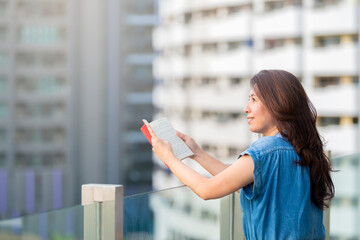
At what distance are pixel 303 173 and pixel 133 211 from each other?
75 cm

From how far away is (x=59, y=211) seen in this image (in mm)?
1953

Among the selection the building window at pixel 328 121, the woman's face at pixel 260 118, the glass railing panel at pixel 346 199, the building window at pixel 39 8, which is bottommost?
the building window at pixel 328 121

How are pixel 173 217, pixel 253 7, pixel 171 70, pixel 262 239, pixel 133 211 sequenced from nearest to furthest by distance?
pixel 262 239, pixel 133 211, pixel 173 217, pixel 253 7, pixel 171 70

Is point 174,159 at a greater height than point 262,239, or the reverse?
point 174,159

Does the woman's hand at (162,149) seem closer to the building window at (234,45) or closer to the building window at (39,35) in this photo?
the building window at (234,45)

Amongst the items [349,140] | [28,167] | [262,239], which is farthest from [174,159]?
[28,167]

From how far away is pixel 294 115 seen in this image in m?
1.83

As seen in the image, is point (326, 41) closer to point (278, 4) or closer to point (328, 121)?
point (278, 4)

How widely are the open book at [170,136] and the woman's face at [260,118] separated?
0.32 metres

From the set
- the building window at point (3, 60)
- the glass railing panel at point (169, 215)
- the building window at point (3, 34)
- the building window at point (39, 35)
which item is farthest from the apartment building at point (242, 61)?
the glass railing panel at point (169, 215)

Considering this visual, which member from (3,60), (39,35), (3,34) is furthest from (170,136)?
(3,34)

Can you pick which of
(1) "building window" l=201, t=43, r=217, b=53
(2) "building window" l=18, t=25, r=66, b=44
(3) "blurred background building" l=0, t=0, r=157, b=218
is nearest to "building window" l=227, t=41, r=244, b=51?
(1) "building window" l=201, t=43, r=217, b=53

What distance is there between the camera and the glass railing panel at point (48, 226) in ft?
5.93

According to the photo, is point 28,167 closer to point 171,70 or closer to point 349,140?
point 171,70
